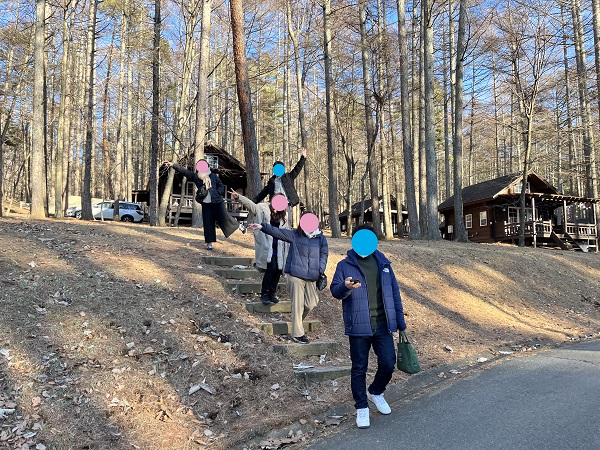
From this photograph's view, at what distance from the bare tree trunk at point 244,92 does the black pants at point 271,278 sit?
464 centimetres

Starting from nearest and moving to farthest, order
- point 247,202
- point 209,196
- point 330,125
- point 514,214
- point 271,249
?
point 271,249, point 247,202, point 209,196, point 330,125, point 514,214

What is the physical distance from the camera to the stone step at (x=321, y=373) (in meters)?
4.95

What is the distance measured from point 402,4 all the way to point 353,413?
1953 centimetres

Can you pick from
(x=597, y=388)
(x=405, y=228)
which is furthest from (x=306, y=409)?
(x=405, y=228)

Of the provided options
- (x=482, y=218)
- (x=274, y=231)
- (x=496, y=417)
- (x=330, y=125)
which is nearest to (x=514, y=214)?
(x=482, y=218)

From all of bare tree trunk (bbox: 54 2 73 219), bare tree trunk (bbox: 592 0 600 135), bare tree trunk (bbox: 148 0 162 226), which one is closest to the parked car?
bare tree trunk (bbox: 54 2 73 219)

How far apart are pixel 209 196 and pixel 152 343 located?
3689 millimetres

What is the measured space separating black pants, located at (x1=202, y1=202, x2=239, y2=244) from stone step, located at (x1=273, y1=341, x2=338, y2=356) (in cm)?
369

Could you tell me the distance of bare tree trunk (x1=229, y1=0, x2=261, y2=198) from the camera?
10922 mm

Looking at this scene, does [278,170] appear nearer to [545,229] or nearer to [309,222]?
[309,222]

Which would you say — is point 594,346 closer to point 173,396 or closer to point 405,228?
point 173,396

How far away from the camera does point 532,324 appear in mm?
9633

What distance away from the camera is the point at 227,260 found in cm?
837

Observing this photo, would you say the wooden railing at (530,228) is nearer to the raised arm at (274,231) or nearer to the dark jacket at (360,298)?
the raised arm at (274,231)
